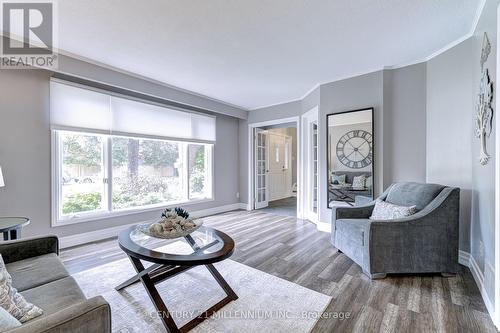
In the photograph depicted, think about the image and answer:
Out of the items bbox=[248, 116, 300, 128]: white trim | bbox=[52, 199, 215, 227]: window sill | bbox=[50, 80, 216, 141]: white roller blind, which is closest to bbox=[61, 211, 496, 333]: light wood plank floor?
bbox=[52, 199, 215, 227]: window sill

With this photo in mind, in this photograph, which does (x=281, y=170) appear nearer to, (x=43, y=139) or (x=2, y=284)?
(x=43, y=139)

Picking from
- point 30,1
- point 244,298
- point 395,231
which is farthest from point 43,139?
point 395,231

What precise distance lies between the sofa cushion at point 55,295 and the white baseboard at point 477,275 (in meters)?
2.73

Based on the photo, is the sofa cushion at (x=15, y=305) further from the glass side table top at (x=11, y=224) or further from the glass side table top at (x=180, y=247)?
the glass side table top at (x=11, y=224)

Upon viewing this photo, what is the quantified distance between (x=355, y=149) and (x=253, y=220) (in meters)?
2.29

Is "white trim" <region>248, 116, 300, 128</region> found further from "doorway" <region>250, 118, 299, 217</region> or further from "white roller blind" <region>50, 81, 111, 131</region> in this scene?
"white roller blind" <region>50, 81, 111, 131</region>

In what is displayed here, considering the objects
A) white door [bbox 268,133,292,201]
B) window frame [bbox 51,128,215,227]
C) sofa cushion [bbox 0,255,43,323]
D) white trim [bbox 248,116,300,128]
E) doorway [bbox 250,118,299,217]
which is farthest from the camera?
white door [bbox 268,133,292,201]

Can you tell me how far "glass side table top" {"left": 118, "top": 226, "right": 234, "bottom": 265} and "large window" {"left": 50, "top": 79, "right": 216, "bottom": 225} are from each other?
1721 millimetres

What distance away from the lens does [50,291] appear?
1290 mm

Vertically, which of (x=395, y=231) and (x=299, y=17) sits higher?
(x=299, y=17)

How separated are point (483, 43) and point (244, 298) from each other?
3.09 m

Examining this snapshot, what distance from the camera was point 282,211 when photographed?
18.0 feet

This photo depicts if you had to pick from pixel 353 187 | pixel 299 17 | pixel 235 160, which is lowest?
pixel 353 187

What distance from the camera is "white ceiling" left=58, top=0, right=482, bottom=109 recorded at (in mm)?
1996
